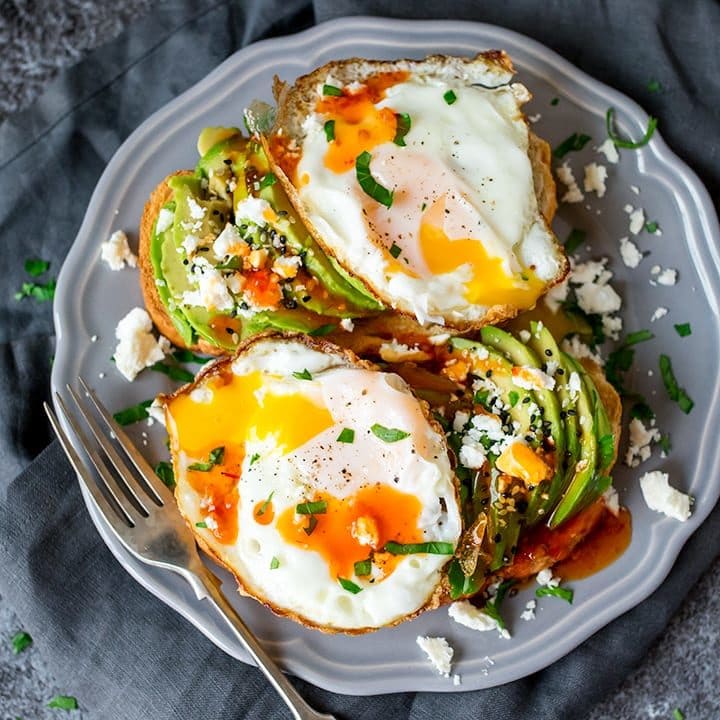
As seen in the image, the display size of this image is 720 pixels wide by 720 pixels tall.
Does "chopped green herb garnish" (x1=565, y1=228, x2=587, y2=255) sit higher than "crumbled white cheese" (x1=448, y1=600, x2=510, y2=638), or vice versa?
"chopped green herb garnish" (x1=565, y1=228, x2=587, y2=255)

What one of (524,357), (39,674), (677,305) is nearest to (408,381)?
(524,357)

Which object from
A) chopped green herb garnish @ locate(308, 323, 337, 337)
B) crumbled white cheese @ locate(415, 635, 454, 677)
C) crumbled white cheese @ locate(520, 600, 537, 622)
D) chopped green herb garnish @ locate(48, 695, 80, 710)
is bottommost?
crumbled white cheese @ locate(520, 600, 537, 622)

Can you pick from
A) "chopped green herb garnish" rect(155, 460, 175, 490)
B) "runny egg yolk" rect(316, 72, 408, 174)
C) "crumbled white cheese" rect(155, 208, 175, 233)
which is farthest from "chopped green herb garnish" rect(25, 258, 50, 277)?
"runny egg yolk" rect(316, 72, 408, 174)

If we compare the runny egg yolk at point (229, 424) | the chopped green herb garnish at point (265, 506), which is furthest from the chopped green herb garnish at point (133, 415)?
the chopped green herb garnish at point (265, 506)

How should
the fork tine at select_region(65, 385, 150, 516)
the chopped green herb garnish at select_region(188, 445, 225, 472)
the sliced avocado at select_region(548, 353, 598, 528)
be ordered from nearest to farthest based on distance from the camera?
the chopped green herb garnish at select_region(188, 445, 225, 472) < the sliced avocado at select_region(548, 353, 598, 528) < the fork tine at select_region(65, 385, 150, 516)

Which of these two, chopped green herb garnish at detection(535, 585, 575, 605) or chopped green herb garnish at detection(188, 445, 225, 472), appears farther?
chopped green herb garnish at detection(535, 585, 575, 605)

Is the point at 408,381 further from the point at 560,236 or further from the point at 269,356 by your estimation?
the point at 560,236

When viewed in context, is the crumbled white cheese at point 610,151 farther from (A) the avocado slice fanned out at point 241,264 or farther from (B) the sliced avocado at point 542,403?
(A) the avocado slice fanned out at point 241,264

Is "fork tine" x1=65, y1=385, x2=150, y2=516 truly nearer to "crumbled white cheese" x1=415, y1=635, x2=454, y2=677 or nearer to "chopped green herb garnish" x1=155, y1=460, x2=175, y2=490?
"chopped green herb garnish" x1=155, y1=460, x2=175, y2=490

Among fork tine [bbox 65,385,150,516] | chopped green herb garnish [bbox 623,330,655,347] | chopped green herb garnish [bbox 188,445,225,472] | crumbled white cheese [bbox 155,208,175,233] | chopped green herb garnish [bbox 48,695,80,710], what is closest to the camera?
chopped green herb garnish [bbox 188,445,225,472]
